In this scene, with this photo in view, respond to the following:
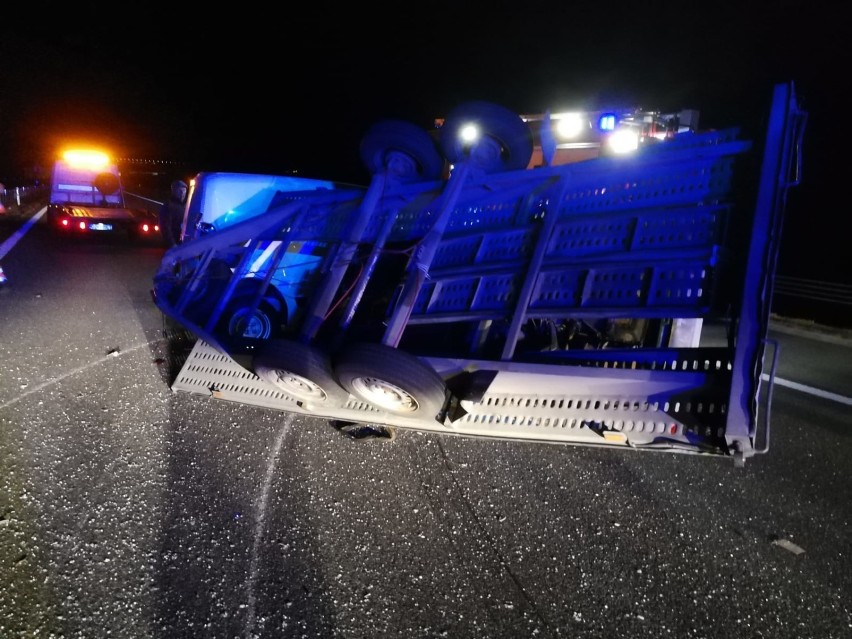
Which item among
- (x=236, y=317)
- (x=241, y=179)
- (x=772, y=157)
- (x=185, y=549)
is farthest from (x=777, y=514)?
(x=241, y=179)

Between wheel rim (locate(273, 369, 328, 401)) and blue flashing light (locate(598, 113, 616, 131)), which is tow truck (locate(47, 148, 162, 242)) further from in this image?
wheel rim (locate(273, 369, 328, 401))

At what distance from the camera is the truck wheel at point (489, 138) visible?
173 inches

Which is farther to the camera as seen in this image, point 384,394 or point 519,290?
point 519,290

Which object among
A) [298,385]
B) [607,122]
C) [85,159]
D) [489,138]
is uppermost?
[85,159]

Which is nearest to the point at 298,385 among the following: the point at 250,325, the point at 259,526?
the point at 259,526

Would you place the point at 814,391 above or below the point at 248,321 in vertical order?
above

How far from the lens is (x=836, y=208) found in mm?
21734

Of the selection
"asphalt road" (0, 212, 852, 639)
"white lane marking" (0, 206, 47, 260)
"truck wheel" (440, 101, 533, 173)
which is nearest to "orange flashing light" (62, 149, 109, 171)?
"white lane marking" (0, 206, 47, 260)

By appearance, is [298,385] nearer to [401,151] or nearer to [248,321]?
[248,321]

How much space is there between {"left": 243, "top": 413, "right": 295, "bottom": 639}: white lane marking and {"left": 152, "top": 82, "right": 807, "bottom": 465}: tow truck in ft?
1.29

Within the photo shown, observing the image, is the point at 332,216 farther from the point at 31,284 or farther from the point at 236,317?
the point at 31,284

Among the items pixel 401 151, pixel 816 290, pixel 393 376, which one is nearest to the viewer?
pixel 393 376

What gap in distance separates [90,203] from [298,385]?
13.4 metres

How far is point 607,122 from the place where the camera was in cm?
752
